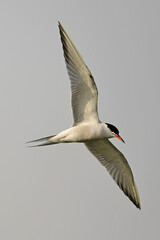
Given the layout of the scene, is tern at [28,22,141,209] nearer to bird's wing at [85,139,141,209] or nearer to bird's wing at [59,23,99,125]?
bird's wing at [59,23,99,125]

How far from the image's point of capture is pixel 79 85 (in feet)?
36.8

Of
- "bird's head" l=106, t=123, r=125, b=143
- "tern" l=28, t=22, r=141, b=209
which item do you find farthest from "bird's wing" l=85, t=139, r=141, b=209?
"bird's head" l=106, t=123, r=125, b=143

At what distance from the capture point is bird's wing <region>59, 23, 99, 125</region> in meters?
10.9

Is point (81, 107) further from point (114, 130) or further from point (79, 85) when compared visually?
point (114, 130)

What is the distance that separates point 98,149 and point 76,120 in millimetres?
1522

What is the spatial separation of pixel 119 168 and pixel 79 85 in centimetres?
301

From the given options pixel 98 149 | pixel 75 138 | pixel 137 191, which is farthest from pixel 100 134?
pixel 137 191

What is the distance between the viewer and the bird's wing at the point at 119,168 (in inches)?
505

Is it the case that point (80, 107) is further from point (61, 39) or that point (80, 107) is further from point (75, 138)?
point (61, 39)

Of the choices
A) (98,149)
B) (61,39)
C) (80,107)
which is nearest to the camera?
(61,39)

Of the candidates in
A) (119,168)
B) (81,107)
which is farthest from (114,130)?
(119,168)

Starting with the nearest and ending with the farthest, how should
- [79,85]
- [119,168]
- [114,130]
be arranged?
[79,85]
[114,130]
[119,168]

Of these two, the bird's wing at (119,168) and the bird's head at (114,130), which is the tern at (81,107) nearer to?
the bird's head at (114,130)

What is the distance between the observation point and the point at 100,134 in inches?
451
